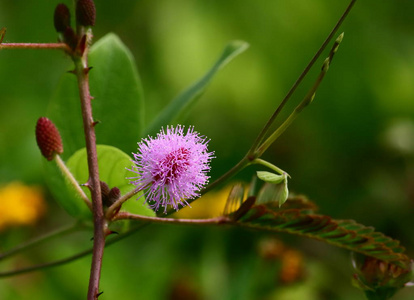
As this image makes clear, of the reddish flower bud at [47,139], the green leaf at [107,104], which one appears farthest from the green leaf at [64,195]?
the reddish flower bud at [47,139]

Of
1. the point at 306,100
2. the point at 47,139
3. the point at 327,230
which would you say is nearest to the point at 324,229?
the point at 327,230

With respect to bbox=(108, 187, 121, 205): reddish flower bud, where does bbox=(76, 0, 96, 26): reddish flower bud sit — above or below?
above

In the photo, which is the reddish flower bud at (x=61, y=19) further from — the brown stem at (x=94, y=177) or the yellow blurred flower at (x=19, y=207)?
the yellow blurred flower at (x=19, y=207)

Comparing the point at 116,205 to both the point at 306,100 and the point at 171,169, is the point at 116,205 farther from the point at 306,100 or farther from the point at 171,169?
the point at 306,100

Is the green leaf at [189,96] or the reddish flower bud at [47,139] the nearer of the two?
the reddish flower bud at [47,139]

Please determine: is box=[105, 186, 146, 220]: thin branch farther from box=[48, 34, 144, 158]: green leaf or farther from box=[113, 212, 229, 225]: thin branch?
box=[48, 34, 144, 158]: green leaf

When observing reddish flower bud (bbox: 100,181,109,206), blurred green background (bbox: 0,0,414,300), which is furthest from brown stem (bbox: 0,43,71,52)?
blurred green background (bbox: 0,0,414,300)

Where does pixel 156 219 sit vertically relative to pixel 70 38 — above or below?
below
